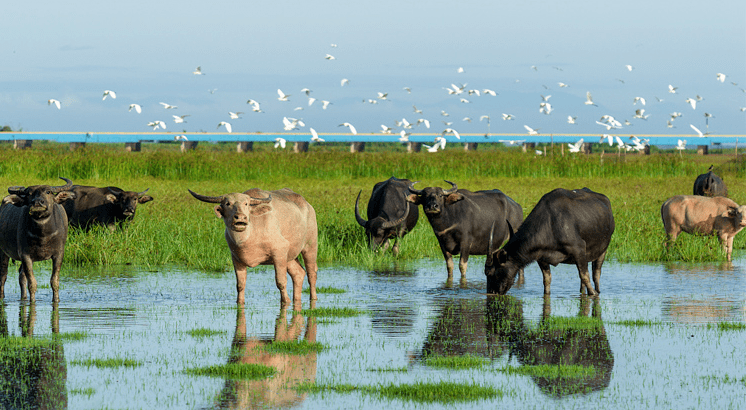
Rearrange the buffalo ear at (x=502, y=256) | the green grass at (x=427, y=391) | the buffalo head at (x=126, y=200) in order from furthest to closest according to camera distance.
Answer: the buffalo head at (x=126, y=200) < the buffalo ear at (x=502, y=256) < the green grass at (x=427, y=391)

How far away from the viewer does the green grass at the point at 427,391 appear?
21.9 ft

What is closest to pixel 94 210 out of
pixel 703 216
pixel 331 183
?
pixel 703 216

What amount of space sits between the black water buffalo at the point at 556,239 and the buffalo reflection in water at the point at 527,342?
35.3 inches

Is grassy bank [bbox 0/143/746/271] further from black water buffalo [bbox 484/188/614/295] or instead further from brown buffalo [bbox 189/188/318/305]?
black water buffalo [bbox 484/188/614/295]

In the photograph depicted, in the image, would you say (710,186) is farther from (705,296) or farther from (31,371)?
(31,371)

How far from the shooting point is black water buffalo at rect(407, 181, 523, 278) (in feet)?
46.0

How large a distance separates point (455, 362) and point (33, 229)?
19.6 ft

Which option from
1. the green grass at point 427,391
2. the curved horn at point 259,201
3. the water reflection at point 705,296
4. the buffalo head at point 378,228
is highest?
the curved horn at point 259,201

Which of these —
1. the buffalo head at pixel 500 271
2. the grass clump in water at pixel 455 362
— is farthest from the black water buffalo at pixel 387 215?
the grass clump in water at pixel 455 362

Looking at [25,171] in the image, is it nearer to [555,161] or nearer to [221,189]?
[221,189]

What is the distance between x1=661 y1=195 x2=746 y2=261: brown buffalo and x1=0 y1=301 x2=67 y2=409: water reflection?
11.1 m

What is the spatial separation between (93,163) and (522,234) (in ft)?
75.1

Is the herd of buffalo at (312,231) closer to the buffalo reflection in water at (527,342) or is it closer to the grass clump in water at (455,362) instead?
the buffalo reflection in water at (527,342)

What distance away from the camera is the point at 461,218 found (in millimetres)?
14320
